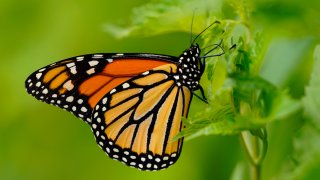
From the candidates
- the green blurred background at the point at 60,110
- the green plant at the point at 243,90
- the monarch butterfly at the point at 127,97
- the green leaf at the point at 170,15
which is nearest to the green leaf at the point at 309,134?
the green plant at the point at 243,90

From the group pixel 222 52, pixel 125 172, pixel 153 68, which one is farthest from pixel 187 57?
pixel 125 172

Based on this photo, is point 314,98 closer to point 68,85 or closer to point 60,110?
point 68,85

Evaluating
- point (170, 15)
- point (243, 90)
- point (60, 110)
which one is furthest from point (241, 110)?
point (60, 110)

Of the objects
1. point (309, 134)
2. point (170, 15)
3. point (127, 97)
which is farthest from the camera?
point (127, 97)

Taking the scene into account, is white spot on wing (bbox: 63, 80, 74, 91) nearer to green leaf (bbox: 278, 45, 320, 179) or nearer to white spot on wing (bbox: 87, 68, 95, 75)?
white spot on wing (bbox: 87, 68, 95, 75)

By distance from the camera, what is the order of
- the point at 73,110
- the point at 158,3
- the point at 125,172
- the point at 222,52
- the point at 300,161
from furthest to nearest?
the point at 125,172 < the point at 73,110 < the point at 158,3 < the point at 222,52 < the point at 300,161

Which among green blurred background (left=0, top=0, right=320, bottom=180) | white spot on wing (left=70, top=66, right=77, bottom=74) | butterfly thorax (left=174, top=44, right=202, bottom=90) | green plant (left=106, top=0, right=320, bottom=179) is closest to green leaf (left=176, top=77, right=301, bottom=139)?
green plant (left=106, top=0, right=320, bottom=179)

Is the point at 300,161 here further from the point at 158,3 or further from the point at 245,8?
the point at 158,3
